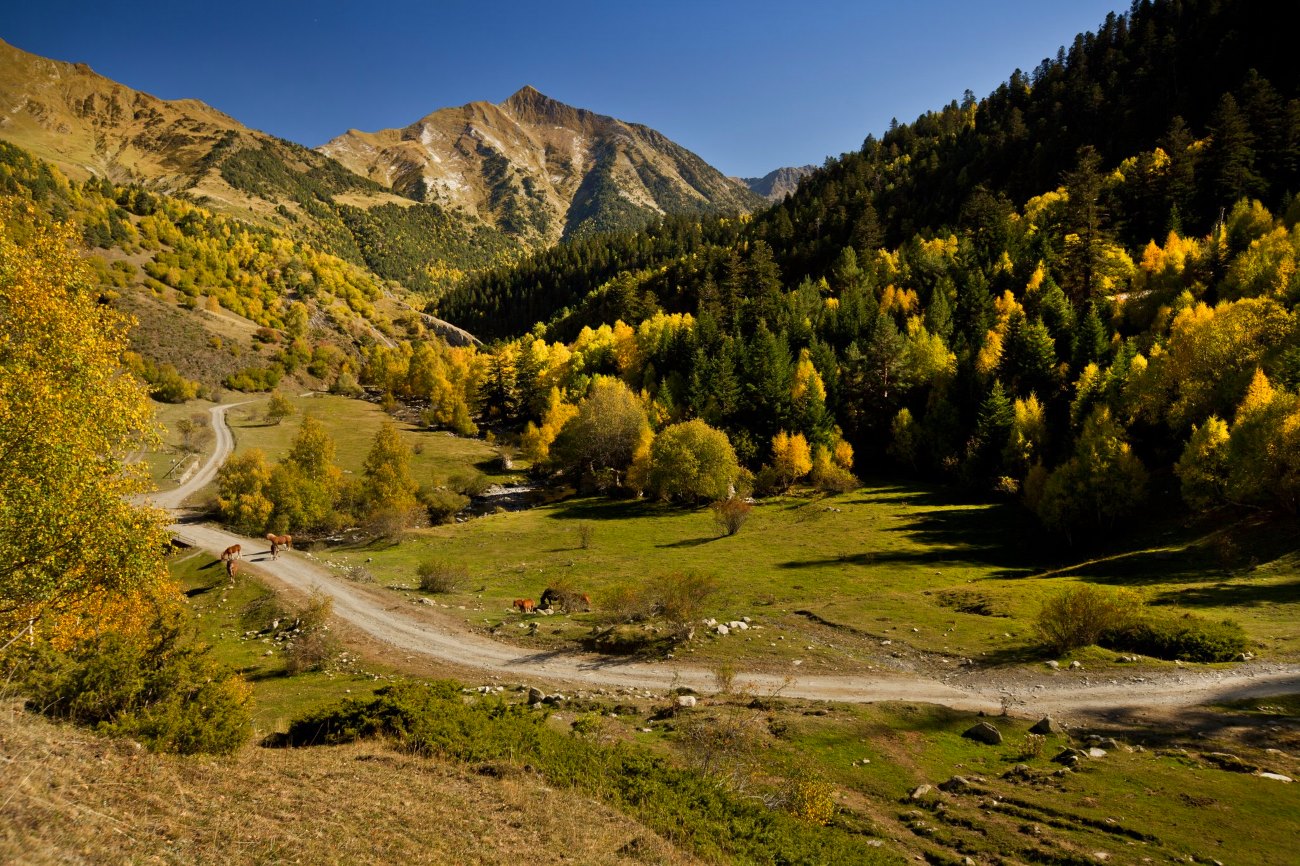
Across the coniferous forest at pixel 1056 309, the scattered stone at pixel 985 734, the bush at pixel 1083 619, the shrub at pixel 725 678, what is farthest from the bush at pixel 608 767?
the coniferous forest at pixel 1056 309

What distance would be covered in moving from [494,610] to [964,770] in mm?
29681

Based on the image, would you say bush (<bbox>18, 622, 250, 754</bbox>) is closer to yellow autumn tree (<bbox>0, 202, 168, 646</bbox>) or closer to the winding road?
yellow autumn tree (<bbox>0, 202, 168, 646</bbox>)

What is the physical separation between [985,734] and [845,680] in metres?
6.92

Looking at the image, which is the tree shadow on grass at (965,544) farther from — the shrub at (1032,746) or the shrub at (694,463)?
the shrub at (1032,746)

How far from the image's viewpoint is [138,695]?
14.5 metres

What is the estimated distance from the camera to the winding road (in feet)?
74.3

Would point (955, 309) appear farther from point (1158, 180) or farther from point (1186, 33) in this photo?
point (1186, 33)

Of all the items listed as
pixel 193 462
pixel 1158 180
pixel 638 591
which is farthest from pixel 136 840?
pixel 1158 180

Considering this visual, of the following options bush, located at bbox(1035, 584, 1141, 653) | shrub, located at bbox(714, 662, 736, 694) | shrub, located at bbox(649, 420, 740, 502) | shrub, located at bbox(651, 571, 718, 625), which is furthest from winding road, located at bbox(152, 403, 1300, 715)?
shrub, located at bbox(649, 420, 740, 502)

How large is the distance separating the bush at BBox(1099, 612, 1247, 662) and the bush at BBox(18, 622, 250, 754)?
116 ft

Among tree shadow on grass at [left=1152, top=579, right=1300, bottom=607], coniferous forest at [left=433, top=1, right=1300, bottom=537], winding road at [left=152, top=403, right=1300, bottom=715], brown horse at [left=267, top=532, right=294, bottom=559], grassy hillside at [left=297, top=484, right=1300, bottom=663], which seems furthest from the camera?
coniferous forest at [left=433, top=1, right=1300, bottom=537]

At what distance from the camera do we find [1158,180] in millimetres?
97438

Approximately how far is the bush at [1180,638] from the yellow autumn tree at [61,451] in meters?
39.8

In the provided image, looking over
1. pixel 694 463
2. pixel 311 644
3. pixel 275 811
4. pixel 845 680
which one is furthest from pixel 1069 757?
pixel 694 463
